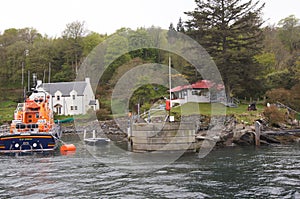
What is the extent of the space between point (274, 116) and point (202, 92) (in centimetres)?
1781

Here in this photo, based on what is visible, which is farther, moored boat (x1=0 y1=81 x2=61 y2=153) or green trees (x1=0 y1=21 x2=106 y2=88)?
green trees (x1=0 y1=21 x2=106 y2=88)

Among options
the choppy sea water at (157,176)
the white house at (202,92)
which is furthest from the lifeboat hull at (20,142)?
the white house at (202,92)

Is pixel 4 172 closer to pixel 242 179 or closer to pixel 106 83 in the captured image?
pixel 242 179

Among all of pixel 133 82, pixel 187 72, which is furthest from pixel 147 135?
pixel 133 82

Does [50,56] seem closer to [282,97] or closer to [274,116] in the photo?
[282,97]

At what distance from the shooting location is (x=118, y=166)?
24.6 meters

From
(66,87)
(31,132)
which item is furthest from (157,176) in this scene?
(66,87)

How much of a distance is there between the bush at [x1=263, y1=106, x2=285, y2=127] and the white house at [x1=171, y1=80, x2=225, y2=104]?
10535mm

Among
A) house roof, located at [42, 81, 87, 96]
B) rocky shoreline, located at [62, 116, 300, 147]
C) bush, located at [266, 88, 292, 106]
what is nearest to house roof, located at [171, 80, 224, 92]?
bush, located at [266, 88, 292, 106]

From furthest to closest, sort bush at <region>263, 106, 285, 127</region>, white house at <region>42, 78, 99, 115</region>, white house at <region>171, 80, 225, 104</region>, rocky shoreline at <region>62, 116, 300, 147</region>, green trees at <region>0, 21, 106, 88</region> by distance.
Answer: green trees at <region>0, 21, 106, 88</region> → white house at <region>42, 78, 99, 115</region> → white house at <region>171, 80, 225, 104</region> → bush at <region>263, 106, 285, 127</region> → rocky shoreline at <region>62, 116, 300, 147</region>

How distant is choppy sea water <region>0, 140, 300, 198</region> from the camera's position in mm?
16891

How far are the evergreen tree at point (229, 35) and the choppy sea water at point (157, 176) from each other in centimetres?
2006

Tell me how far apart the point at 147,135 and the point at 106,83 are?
5440cm

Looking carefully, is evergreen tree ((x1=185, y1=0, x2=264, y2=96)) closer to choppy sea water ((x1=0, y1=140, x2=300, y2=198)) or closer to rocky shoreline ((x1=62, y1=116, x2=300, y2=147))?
rocky shoreline ((x1=62, y1=116, x2=300, y2=147))
